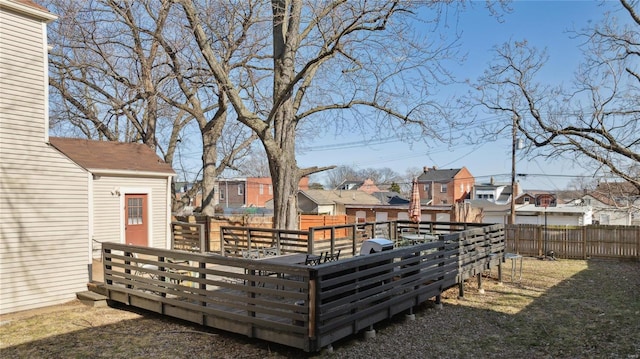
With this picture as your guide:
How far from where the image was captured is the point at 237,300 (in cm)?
544

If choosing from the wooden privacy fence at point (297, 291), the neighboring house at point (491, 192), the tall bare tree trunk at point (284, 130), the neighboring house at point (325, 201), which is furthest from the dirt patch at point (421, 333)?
the neighboring house at point (491, 192)

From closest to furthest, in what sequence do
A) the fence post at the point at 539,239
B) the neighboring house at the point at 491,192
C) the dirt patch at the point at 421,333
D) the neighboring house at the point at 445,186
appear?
the dirt patch at the point at 421,333 → the fence post at the point at 539,239 → the neighboring house at the point at 445,186 → the neighboring house at the point at 491,192

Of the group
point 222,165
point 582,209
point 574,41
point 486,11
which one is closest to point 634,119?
point 574,41

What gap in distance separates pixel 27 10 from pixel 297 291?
278 inches

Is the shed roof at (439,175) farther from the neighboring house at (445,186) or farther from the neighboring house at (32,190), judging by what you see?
the neighboring house at (32,190)

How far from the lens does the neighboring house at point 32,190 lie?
284 inches

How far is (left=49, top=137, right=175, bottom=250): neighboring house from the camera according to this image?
953 cm

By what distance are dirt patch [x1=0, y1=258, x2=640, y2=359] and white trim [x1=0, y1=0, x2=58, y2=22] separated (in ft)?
17.7

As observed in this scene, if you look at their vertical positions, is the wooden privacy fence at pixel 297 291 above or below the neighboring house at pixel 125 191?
below

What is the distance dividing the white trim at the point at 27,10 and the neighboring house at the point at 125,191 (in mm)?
2615

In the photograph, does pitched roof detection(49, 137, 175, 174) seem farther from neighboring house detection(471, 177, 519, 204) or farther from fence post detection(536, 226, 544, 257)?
neighboring house detection(471, 177, 519, 204)

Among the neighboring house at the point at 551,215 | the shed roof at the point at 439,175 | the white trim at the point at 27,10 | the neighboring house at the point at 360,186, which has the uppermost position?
the white trim at the point at 27,10

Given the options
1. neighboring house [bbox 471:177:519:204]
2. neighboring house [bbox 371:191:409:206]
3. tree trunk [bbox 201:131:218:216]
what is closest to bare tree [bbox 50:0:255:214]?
tree trunk [bbox 201:131:218:216]

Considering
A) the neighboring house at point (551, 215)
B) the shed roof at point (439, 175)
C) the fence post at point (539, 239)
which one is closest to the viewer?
the fence post at point (539, 239)
